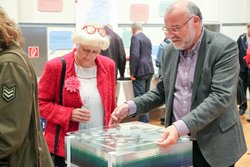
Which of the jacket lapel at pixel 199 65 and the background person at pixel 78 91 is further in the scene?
the background person at pixel 78 91

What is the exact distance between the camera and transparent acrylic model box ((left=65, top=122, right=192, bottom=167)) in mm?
1390

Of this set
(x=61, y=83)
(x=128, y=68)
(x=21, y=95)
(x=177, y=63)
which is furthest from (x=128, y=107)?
(x=128, y=68)

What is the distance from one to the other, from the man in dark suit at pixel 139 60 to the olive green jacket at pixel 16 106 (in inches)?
179

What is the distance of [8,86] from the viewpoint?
1369 millimetres

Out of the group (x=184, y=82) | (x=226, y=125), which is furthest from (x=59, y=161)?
(x=226, y=125)

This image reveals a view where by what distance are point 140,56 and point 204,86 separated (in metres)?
4.17

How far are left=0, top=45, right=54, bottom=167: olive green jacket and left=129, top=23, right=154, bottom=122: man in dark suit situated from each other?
4539 mm

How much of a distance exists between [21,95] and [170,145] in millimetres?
562

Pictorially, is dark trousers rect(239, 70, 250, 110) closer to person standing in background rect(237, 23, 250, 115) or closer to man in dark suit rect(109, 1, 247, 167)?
person standing in background rect(237, 23, 250, 115)

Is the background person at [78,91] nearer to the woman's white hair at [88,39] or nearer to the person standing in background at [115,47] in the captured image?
the woman's white hair at [88,39]

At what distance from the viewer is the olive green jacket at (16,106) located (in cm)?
137

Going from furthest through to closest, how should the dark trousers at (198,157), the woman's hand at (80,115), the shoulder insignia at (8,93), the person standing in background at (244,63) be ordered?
1. the person standing in background at (244,63)
2. the woman's hand at (80,115)
3. the dark trousers at (198,157)
4. the shoulder insignia at (8,93)

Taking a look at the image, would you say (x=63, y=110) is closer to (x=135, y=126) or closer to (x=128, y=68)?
(x=135, y=126)

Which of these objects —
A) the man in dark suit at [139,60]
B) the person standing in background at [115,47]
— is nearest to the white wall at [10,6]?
the person standing in background at [115,47]
